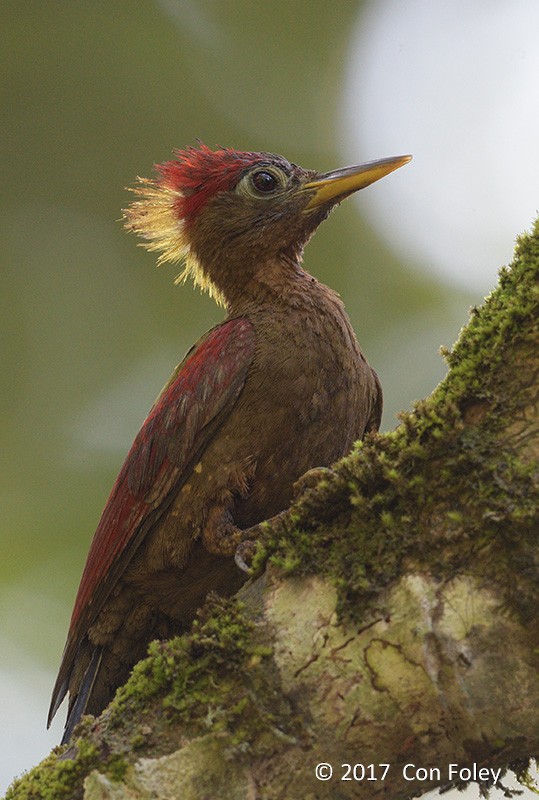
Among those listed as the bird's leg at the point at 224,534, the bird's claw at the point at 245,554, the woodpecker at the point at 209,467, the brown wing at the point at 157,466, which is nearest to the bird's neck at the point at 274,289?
the woodpecker at the point at 209,467

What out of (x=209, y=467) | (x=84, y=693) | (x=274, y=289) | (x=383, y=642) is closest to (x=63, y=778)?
(x=383, y=642)

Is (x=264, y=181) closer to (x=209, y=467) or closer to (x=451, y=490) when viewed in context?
(x=209, y=467)

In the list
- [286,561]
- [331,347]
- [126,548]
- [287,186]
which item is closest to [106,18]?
[287,186]

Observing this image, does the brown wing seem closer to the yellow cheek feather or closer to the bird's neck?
the bird's neck

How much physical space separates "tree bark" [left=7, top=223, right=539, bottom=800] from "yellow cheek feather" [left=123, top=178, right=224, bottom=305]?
2278 mm

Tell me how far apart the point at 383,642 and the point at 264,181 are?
2570mm

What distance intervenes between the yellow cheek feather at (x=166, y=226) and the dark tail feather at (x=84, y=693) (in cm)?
172

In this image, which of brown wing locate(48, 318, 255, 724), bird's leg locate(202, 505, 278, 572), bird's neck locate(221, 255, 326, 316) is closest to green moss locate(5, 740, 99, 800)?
bird's leg locate(202, 505, 278, 572)

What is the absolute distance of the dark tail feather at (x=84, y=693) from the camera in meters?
3.11

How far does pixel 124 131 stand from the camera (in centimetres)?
633

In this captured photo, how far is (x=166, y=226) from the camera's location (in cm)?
441

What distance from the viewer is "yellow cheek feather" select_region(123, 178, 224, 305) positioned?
14.1ft

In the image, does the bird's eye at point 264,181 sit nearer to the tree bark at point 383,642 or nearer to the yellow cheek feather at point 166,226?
the yellow cheek feather at point 166,226

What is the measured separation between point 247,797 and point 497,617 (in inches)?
24.8
